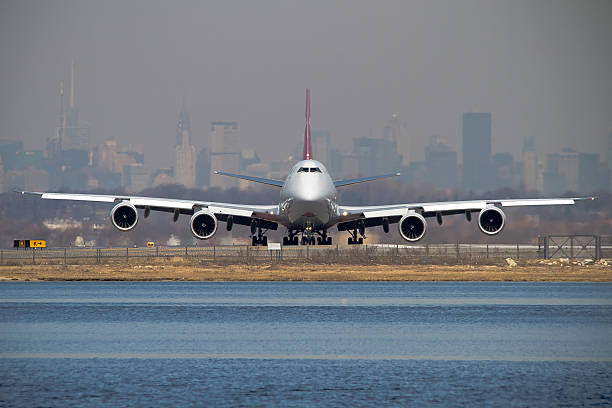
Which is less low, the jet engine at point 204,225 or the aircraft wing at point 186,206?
the aircraft wing at point 186,206

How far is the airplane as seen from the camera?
65312 millimetres

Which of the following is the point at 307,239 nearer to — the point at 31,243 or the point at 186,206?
the point at 186,206

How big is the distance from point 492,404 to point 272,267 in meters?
50.3

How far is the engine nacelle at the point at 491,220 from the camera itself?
68000mm

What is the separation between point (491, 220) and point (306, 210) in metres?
13.1

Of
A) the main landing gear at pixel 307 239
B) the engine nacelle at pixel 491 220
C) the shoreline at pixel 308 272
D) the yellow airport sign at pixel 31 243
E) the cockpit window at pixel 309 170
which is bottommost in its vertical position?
the shoreline at pixel 308 272

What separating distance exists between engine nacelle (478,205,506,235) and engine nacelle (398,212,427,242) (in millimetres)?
3940

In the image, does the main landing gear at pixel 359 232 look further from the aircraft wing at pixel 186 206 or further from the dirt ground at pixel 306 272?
the aircraft wing at pixel 186 206

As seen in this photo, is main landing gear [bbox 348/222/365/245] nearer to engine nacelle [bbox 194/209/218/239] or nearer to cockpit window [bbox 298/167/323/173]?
cockpit window [bbox 298/167/323/173]

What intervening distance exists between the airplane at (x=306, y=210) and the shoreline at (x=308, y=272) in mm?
2849

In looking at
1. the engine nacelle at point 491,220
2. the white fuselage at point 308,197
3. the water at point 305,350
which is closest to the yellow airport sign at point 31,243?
the white fuselage at point 308,197

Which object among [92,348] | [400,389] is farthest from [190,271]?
[400,389]

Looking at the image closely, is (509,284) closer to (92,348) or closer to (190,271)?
(190,271)

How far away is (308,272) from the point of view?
66188mm
